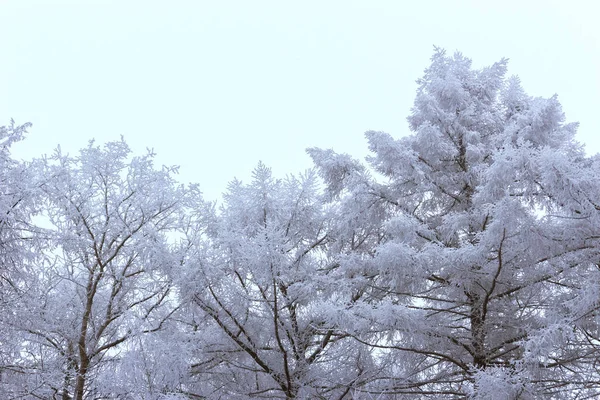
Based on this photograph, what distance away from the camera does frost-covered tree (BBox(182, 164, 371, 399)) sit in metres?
7.42

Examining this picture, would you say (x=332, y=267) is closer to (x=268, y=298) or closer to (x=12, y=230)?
(x=268, y=298)

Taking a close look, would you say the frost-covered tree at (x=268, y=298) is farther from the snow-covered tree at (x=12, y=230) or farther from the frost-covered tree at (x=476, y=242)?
the snow-covered tree at (x=12, y=230)

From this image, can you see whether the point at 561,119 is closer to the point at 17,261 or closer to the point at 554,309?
the point at 554,309

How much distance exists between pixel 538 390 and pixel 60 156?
278 inches

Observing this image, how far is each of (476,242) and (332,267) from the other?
242 cm

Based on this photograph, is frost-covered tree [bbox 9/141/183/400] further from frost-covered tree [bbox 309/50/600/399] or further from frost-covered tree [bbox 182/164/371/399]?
frost-covered tree [bbox 309/50/600/399]

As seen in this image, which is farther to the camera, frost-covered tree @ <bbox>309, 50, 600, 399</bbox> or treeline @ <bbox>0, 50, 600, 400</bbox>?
treeline @ <bbox>0, 50, 600, 400</bbox>

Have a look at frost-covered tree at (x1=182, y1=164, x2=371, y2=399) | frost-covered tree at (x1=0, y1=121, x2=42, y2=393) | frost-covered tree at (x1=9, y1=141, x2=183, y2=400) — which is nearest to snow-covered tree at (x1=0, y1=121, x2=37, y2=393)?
frost-covered tree at (x1=0, y1=121, x2=42, y2=393)

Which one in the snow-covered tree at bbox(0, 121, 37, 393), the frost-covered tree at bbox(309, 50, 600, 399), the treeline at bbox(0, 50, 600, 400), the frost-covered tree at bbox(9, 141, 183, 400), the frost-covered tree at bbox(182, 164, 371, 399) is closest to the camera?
the frost-covered tree at bbox(309, 50, 600, 399)

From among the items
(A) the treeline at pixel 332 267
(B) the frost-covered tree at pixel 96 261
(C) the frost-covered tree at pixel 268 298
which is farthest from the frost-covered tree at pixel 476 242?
(B) the frost-covered tree at pixel 96 261

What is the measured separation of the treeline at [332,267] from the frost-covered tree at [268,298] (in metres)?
0.03

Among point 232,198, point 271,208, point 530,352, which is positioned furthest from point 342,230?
point 530,352

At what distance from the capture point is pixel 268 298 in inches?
313

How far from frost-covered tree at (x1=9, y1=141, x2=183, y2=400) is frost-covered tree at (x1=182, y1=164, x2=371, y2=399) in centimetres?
74
